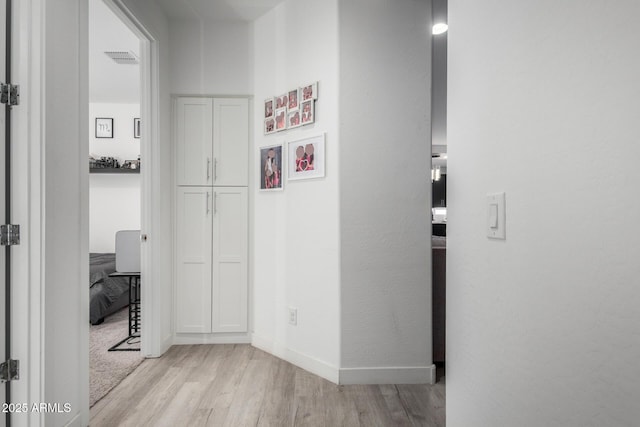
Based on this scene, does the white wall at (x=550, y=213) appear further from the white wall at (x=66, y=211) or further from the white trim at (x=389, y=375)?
the white wall at (x=66, y=211)

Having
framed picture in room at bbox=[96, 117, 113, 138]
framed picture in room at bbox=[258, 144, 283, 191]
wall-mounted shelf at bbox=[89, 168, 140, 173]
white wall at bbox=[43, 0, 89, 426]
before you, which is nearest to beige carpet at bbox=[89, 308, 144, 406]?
white wall at bbox=[43, 0, 89, 426]

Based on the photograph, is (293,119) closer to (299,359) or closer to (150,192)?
(150,192)

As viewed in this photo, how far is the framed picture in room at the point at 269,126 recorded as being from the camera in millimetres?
3115

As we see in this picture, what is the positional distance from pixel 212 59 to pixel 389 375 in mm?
2840

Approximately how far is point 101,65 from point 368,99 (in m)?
3.46

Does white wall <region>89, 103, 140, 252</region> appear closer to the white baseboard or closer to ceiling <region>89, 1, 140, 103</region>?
ceiling <region>89, 1, 140, 103</region>

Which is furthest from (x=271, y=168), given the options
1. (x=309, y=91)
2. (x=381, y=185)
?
(x=381, y=185)

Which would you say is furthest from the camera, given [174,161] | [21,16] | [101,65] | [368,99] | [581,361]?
[101,65]

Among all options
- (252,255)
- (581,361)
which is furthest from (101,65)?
(581,361)

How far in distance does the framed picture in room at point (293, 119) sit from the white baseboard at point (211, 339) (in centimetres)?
180

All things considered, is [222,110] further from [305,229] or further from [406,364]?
[406,364]

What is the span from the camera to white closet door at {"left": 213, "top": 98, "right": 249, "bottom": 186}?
3.36 meters

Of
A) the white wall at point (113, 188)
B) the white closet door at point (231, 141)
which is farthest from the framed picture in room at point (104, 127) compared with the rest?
the white closet door at point (231, 141)

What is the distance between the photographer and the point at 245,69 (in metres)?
3.34
